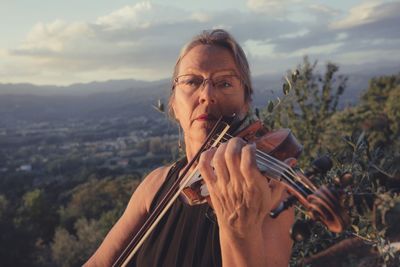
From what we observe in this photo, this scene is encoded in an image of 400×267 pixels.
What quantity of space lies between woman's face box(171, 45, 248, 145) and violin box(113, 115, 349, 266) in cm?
7

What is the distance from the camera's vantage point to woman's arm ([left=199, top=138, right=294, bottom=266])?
144 cm

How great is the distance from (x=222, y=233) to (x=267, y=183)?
10.0 inches

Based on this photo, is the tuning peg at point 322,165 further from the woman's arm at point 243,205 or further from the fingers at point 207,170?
the fingers at point 207,170

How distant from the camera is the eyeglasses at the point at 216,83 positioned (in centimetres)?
211

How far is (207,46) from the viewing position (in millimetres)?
2217

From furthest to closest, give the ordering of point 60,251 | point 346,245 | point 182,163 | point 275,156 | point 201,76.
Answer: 1. point 60,251
2. point 346,245
3. point 182,163
4. point 201,76
5. point 275,156

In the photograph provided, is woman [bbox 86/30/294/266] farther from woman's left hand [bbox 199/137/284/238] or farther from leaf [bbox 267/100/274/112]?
leaf [bbox 267/100/274/112]

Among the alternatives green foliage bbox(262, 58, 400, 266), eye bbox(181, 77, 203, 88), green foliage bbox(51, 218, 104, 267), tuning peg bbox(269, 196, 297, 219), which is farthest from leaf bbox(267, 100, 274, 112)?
green foliage bbox(51, 218, 104, 267)

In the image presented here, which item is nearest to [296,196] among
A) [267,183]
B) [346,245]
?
[267,183]

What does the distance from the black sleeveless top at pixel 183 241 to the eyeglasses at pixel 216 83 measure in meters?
0.50

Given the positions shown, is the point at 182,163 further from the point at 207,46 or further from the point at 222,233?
the point at 222,233

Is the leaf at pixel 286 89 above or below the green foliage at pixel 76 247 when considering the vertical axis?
above

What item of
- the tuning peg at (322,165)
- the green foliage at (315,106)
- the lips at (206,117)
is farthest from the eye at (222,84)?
the green foliage at (315,106)

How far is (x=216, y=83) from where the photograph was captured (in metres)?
2.12
